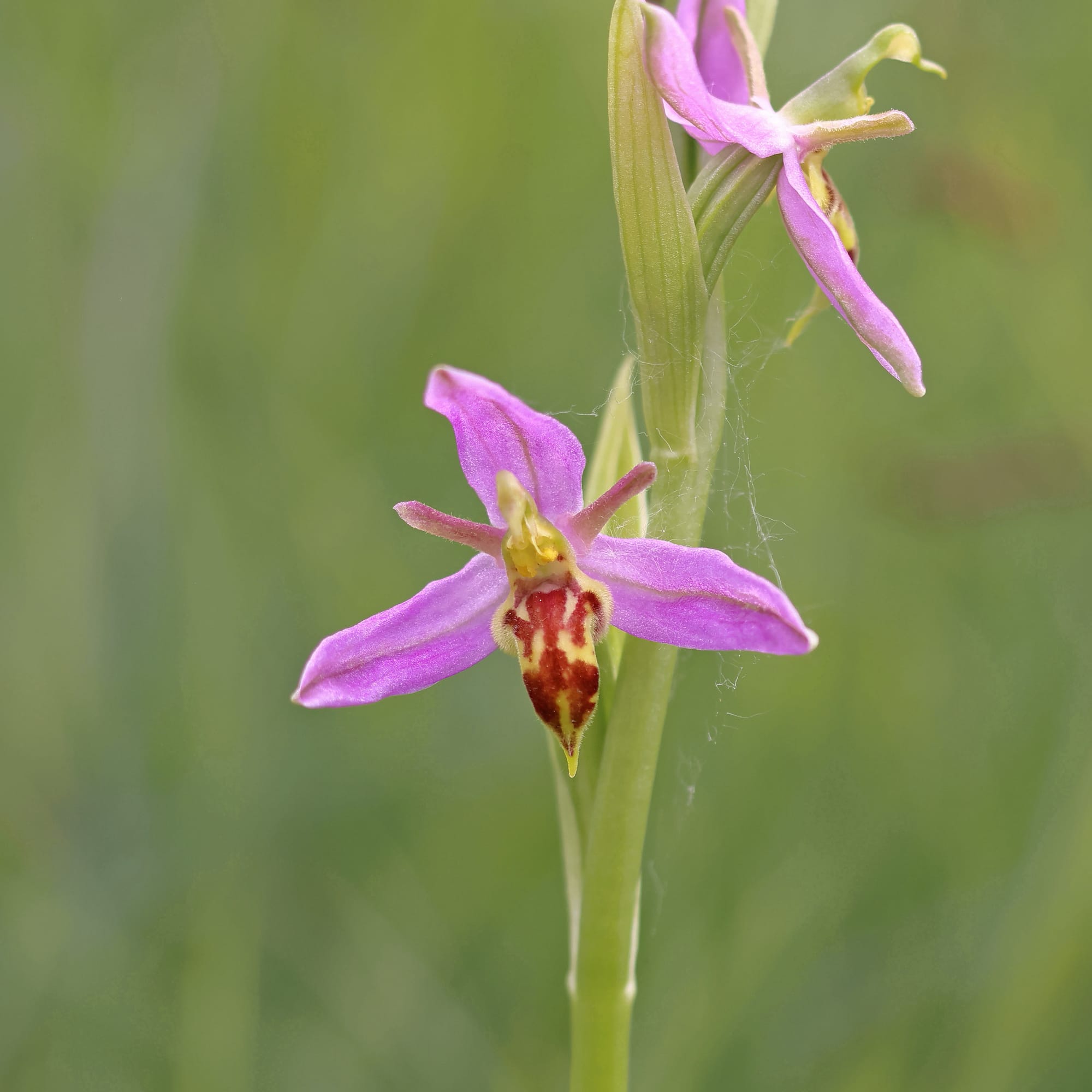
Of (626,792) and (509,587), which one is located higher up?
(509,587)

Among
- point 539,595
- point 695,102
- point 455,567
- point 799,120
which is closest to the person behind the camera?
point 695,102

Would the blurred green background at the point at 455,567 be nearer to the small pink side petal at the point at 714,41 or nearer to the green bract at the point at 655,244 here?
the small pink side petal at the point at 714,41

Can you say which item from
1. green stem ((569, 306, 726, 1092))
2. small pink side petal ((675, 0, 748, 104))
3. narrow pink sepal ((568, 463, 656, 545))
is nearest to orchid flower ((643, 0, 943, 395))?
small pink side petal ((675, 0, 748, 104))

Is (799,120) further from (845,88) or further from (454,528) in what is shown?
(454,528)

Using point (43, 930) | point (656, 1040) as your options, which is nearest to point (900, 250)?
point (656, 1040)

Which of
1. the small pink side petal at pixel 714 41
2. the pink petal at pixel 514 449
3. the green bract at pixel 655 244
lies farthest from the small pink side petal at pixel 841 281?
the pink petal at pixel 514 449

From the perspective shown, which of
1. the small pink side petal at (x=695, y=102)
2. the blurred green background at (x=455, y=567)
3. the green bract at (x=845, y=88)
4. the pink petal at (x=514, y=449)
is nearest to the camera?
the small pink side petal at (x=695, y=102)

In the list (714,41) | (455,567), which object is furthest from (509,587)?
(455,567)
